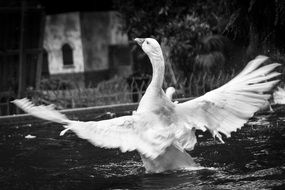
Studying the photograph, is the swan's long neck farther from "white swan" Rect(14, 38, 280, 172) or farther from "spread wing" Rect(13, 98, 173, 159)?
"spread wing" Rect(13, 98, 173, 159)

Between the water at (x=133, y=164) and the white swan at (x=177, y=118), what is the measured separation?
0.88 feet

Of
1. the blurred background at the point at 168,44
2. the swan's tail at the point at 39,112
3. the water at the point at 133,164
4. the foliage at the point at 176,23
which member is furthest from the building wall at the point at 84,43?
the swan's tail at the point at 39,112

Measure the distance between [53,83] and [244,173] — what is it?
14776 millimetres

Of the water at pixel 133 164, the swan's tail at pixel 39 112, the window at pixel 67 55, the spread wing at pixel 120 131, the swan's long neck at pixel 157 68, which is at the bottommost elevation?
the water at pixel 133 164

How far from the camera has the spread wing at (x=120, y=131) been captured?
5656 mm

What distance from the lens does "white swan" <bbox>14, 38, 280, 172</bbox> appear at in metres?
6.00

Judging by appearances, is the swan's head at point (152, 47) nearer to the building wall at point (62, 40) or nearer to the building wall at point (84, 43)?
the building wall at point (84, 43)

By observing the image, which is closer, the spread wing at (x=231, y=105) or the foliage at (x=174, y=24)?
the spread wing at (x=231, y=105)

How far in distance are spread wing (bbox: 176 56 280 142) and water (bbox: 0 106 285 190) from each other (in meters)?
0.47

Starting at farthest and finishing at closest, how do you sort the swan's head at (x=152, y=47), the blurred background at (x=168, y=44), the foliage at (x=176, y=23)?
the foliage at (x=176, y=23) < the blurred background at (x=168, y=44) < the swan's head at (x=152, y=47)

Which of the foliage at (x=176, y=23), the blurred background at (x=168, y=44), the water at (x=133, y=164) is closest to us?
the water at (x=133, y=164)

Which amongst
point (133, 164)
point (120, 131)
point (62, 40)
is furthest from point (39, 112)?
point (62, 40)

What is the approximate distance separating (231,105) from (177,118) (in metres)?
0.58

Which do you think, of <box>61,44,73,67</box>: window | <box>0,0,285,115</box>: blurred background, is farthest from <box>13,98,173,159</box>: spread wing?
<box>61,44,73,67</box>: window
